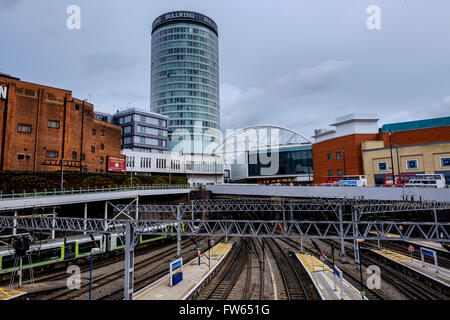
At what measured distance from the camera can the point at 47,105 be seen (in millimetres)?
47656

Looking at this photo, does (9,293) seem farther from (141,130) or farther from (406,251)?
(141,130)

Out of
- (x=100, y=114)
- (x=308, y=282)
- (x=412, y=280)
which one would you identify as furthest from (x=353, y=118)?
(x=100, y=114)

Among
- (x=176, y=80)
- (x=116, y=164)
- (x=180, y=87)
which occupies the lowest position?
(x=116, y=164)

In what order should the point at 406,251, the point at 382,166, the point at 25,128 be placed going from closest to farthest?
the point at 406,251, the point at 25,128, the point at 382,166

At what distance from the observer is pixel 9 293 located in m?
20.1

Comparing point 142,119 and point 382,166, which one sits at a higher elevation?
point 142,119

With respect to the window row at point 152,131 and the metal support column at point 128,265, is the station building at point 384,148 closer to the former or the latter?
the metal support column at point 128,265

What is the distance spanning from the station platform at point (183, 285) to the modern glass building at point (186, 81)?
94.7 meters

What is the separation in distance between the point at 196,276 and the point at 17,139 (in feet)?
134

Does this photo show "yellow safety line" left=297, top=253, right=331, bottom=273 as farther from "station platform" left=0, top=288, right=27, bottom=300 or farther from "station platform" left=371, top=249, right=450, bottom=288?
"station platform" left=0, top=288, right=27, bottom=300

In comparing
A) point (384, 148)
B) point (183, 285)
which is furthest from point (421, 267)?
point (384, 148)

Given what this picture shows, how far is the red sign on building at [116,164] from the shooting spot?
59.3 m

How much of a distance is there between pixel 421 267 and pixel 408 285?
4974mm
